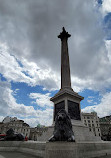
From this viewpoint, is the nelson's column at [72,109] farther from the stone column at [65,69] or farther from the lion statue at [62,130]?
the lion statue at [62,130]

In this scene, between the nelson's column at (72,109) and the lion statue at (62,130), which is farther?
the nelson's column at (72,109)

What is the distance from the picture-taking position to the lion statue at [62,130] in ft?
18.0

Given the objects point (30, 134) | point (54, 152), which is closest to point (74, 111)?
point (54, 152)

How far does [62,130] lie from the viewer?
5.72 meters

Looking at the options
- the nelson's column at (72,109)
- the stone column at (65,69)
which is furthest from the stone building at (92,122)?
the nelson's column at (72,109)

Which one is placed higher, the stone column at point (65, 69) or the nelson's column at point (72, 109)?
the stone column at point (65, 69)

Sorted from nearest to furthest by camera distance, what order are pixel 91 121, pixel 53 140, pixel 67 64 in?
pixel 53 140, pixel 67 64, pixel 91 121

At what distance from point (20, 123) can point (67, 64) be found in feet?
171

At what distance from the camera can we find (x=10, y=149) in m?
8.96

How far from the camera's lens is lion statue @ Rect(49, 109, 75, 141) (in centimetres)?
550

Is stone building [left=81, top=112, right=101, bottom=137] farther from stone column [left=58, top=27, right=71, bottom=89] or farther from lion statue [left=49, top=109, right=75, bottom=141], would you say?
lion statue [left=49, top=109, right=75, bottom=141]

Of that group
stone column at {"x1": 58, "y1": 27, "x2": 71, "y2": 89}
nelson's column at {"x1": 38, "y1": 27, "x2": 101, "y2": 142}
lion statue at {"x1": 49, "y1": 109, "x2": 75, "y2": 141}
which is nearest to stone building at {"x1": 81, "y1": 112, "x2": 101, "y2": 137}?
stone column at {"x1": 58, "y1": 27, "x2": 71, "y2": 89}

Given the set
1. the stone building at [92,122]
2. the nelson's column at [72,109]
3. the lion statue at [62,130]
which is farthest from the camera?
the stone building at [92,122]

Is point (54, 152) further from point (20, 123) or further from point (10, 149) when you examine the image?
point (20, 123)
